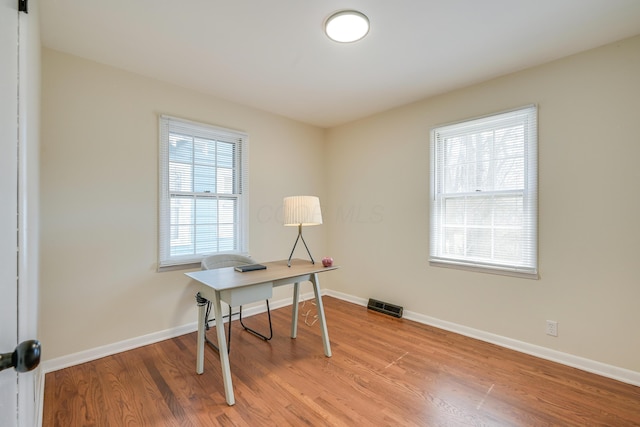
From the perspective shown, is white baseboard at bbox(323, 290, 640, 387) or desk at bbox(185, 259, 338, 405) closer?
desk at bbox(185, 259, 338, 405)

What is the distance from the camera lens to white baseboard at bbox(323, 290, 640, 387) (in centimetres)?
216

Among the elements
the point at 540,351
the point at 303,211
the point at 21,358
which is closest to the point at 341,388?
the point at 303,211

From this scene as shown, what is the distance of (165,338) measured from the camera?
→ 2.82m

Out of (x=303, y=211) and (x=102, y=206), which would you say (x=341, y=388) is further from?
(x=102, y=206)

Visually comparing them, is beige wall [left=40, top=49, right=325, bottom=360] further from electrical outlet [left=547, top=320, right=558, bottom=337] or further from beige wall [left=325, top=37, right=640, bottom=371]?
electrical outlet [left=547, top=320, right=558, bottom=337]

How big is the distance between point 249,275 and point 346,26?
194 cm

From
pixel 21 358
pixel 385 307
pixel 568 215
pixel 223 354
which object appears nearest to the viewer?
pixel 21 358

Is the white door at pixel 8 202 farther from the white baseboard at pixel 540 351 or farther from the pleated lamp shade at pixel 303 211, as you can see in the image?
the white baseboard at pixel 540 351

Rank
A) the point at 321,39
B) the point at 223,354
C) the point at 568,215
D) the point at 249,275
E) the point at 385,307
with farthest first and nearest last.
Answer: the point at 385,307
the point at 568,215
the point at 249,275
the point at 321,39
the point at 223,354

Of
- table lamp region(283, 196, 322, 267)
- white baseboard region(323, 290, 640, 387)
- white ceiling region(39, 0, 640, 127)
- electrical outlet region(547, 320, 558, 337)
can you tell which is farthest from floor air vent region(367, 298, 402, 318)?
white ceiling region(39, 0, 640, 127)

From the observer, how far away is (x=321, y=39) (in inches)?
85.4

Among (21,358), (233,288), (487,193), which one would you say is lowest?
(233,288)

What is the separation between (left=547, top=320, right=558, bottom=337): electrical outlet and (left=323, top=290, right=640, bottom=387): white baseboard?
141 millimetres

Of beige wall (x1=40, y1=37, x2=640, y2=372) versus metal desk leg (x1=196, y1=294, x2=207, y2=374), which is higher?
beige wall (x1=40, y1=37, x2=640, y2=372)
